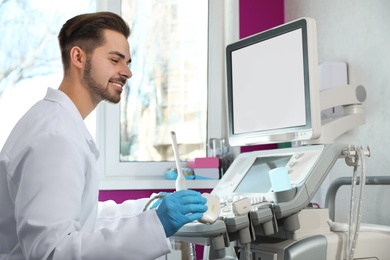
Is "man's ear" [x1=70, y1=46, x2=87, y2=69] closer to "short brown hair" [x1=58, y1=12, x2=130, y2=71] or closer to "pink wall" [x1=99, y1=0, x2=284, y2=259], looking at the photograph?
"short brown hair" [x1=58, y1=12, x2=130, y2=71]

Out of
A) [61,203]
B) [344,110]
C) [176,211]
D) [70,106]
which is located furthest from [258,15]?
[61,203]

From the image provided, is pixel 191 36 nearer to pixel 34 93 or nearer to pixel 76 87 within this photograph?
pixel 34 93

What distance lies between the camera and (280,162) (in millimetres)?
1824

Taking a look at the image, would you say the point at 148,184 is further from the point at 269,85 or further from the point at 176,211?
the point at 176,211

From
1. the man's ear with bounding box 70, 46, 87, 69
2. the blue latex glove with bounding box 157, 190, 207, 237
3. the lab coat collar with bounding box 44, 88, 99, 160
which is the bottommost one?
the blue latex glove with bounding box 157, 190, 207, 237

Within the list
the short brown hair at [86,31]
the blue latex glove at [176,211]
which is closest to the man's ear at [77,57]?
the short brown hair at [86,31]

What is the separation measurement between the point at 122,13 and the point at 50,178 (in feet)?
7.28

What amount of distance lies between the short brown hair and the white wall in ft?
3.77

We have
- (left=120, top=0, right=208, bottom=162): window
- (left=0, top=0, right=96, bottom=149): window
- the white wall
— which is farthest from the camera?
(left=120, top=0, right=208, bottom=162): window

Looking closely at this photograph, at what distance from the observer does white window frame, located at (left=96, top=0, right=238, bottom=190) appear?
3162mm

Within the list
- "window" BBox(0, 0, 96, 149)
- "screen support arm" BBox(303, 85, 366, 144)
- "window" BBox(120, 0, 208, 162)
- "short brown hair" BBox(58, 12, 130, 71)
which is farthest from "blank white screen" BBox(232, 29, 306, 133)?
"window" BBox(0, 0, 96, 149)

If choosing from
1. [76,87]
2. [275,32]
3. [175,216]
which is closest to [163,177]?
[275,32]

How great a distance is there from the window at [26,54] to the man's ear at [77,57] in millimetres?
1669

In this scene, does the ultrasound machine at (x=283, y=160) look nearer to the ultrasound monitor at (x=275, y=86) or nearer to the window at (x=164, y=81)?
the ultrasound monitor at (x=275, y=86)
